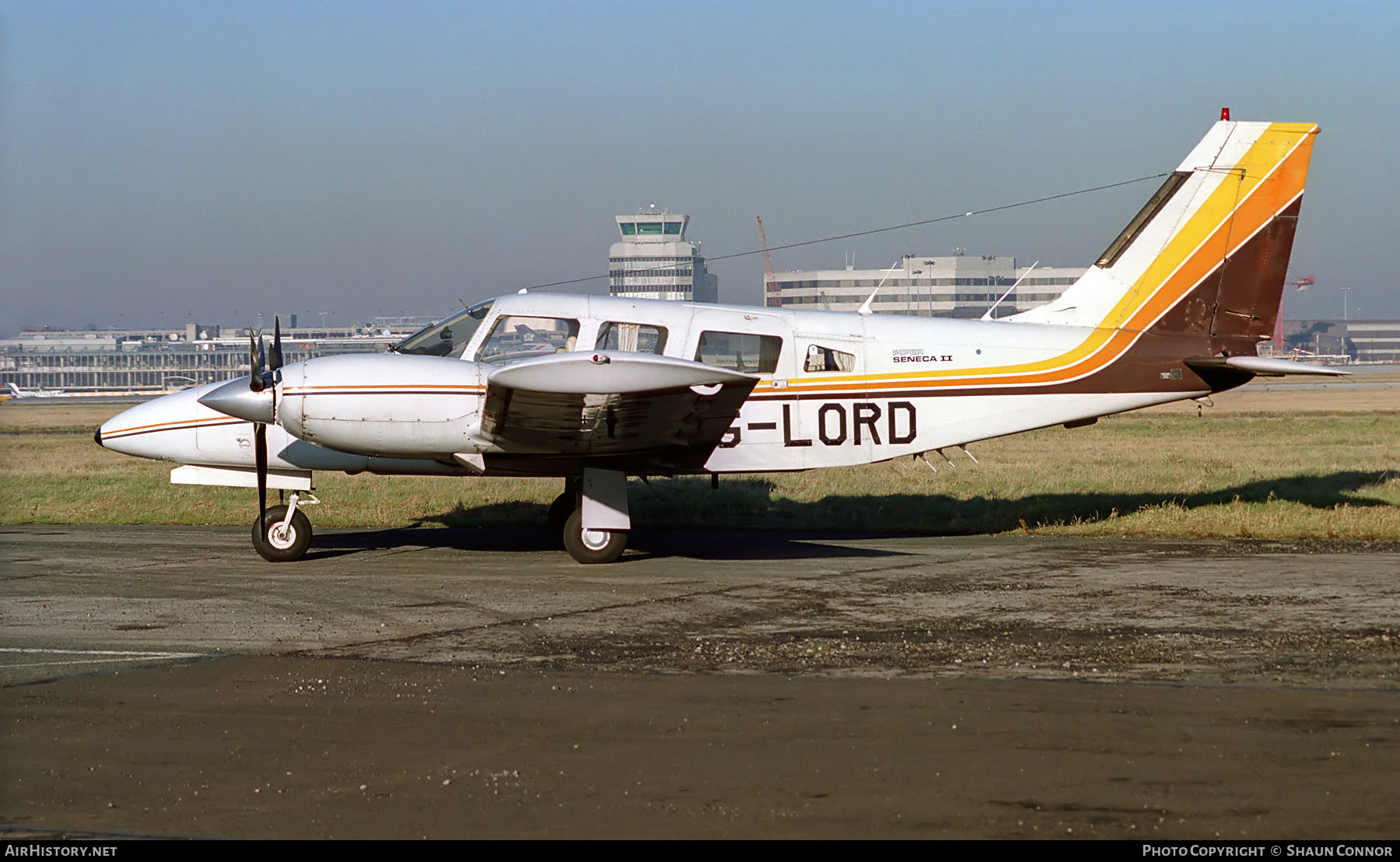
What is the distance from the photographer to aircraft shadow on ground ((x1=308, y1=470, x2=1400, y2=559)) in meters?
15.1

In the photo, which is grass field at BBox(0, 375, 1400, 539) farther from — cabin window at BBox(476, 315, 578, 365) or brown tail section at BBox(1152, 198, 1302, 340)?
cabin window at BBox(476, 315, 578, 365)

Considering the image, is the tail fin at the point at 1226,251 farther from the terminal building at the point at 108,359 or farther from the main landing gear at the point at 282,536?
the terminal building at the point at 108,359

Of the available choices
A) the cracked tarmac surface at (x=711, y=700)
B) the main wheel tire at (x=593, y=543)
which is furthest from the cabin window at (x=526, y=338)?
the cracked tarmac surface at (x=711, y=700)

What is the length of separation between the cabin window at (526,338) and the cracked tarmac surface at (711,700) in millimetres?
2506

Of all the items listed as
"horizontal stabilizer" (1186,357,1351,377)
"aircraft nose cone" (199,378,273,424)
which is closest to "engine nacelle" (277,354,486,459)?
"aircraft nose cone" (199,378,273,424)

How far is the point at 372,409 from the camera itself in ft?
40.9

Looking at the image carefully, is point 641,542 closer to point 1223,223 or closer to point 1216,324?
point 1216,324

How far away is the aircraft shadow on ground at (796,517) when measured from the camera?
15125 mm

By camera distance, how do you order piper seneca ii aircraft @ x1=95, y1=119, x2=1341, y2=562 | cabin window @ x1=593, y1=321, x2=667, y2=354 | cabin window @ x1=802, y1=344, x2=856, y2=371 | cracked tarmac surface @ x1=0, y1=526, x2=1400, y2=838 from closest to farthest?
1. cracked tarmac surface @ x1=0, y1=526, x2=1400, y2=838
2. piper seneca ii aircraft @ x1=95, y1=119, x2=1341, y2=562
3. cabin window @ x1=593, y1=321, x2=667, y2=354
4. cabin window @ x1=802, y1=344, x2=856, y2=371

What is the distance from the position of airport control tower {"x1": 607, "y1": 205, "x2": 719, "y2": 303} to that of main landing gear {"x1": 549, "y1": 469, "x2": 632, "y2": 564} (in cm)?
1095

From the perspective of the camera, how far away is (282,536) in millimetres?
13734

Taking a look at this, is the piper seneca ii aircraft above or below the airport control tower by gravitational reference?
below

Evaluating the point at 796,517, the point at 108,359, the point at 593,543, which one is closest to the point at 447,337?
the point at 593,543

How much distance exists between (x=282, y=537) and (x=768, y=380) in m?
6.11
